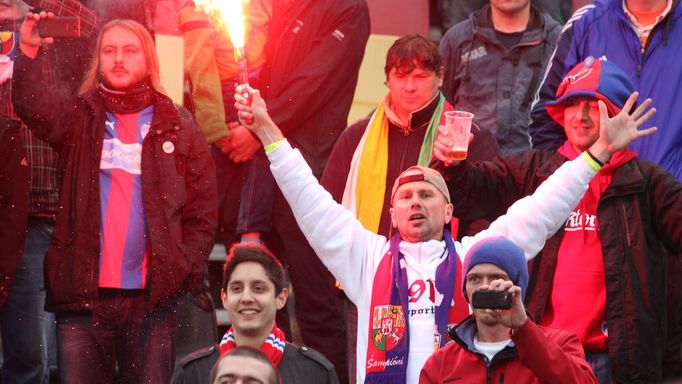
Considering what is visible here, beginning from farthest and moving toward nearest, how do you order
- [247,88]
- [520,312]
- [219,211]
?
[219,211] < [247,88] < [520,312]

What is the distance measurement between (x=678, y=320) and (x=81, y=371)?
2.85 m

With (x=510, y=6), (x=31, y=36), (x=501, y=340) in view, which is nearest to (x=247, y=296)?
(x=501, y=340)

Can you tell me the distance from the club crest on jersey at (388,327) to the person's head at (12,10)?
107 inches

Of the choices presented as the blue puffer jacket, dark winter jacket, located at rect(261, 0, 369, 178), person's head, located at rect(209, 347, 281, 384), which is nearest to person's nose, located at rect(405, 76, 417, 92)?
the blue puffer jacket

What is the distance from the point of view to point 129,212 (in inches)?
295

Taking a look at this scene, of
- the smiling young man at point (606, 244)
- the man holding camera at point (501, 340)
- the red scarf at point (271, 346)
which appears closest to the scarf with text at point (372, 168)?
the smiling young man at point (606, 244)

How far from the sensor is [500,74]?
8680mm

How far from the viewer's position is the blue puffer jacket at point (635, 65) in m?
7.67

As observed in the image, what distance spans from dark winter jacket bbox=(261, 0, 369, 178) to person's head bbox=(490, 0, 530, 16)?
78cm

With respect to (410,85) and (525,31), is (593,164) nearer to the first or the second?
(410,85)

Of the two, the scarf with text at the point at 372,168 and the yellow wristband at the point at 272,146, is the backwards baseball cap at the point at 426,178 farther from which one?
the scarf with text at the point at 372,168

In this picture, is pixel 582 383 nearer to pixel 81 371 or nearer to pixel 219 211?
pixel 81 371

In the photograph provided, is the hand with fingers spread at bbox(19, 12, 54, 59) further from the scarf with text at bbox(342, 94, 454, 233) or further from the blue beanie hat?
the blue beanie hat

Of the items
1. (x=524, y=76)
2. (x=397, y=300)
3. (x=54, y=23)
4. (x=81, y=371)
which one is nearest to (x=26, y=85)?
(x=54, y=23)
